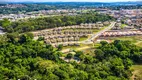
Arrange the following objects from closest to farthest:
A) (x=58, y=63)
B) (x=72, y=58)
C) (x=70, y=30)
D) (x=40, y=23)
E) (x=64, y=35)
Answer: (x=58, y=63) → (x=72, y=58) → (x=64, y=35) → (x=70, y=30) → (x=40, y=23)

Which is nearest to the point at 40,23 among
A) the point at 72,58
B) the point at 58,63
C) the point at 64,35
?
the point at 64,35

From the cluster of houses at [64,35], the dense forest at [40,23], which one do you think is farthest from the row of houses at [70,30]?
the dense forest at [40,23]

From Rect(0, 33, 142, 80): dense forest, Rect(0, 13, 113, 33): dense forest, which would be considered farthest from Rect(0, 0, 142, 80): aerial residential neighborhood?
Rect(0, 13, 113, 33): dense forest

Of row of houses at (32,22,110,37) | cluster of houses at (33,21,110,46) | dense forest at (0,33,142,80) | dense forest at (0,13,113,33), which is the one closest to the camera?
dense forest at (0,33,142,80)

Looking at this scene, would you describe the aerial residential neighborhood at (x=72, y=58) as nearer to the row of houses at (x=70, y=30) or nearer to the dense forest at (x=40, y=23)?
the row of houses at (x=70, y=30)

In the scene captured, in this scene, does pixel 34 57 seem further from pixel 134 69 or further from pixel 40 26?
pixel 40 26

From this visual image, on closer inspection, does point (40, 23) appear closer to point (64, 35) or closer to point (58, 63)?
point (64, 35)

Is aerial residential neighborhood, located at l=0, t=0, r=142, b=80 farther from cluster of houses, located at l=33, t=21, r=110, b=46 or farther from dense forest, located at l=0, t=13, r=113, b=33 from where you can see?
dense forest, located at l=0, t=13, r=113, b=33

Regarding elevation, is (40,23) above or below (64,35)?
above
